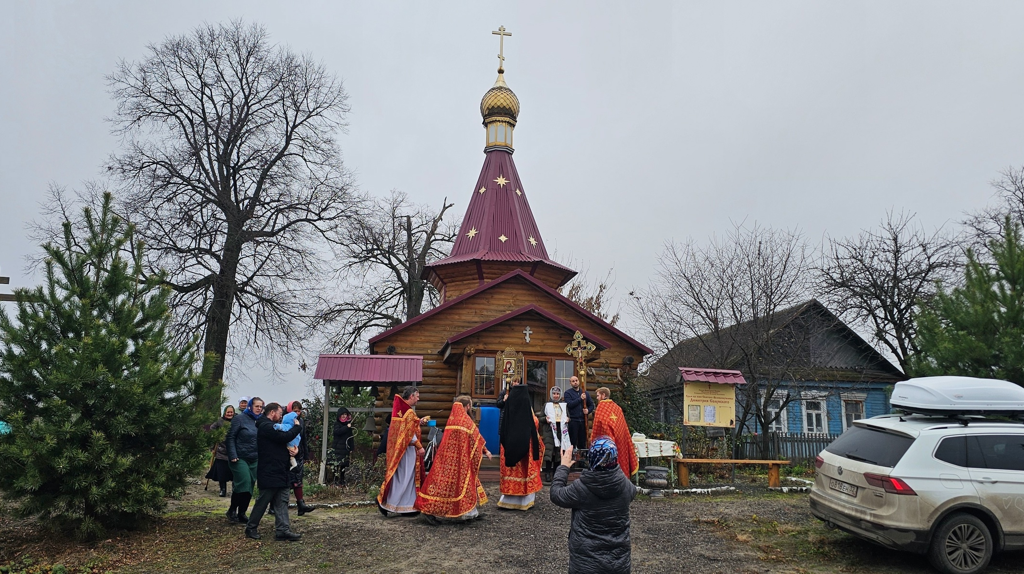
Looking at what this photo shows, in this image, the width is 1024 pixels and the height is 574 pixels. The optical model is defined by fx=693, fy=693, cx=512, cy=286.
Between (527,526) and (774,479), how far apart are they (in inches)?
250

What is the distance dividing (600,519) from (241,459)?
645 centimetres

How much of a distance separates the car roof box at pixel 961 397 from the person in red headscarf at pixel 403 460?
20.5 feet

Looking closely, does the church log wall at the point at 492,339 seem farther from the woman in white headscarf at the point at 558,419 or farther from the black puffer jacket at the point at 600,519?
the black puffer jacket at the point at 600,519

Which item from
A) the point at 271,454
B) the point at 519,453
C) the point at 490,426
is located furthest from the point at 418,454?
the point at 490,426

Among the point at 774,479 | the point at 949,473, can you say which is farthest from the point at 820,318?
the point at 949,473

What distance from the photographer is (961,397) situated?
8.11 m

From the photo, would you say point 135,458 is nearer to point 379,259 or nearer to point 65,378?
point 65,378

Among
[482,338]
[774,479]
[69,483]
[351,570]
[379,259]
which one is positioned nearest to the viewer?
[351,570]

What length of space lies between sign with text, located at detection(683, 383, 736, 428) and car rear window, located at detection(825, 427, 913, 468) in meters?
5.48

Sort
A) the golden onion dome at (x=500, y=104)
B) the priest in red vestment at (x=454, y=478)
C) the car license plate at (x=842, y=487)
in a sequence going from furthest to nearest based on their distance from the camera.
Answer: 1. the golden onion dome at (x=500, y=104)
2. the priest in red vestment at (x=454, y=478)
3. the car license plate at (x=842, y=487)

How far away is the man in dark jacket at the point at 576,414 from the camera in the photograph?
11.8m

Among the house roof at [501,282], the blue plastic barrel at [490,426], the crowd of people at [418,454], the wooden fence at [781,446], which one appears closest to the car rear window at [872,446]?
the crowd of people at [418,454]

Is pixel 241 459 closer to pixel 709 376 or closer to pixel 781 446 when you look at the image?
pixel 709 376

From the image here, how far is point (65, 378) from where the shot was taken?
819 centimetres
